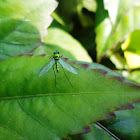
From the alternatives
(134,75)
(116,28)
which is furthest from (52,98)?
(134,75)

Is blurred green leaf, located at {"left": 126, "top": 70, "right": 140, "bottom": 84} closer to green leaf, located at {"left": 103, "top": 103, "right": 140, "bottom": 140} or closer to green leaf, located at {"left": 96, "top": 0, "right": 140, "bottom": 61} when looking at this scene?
green leaf, located at {"left": 96, "top": 0, "right": 140, "bottom": 61}

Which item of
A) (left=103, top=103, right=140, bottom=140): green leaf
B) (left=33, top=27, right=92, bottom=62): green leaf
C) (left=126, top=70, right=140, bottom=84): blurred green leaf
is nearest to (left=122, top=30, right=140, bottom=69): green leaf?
(left=126, top=70, right=140, bottom=84): blurred green leaf

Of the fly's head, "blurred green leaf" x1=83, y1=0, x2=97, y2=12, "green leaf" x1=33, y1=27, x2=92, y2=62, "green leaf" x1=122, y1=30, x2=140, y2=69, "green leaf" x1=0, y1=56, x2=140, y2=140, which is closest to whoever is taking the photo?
"green leaf" x1=0, y1=56, x2=140, y2=140

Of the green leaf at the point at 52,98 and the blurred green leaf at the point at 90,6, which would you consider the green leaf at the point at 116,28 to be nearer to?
the blurred green leaf at the point at 90,6

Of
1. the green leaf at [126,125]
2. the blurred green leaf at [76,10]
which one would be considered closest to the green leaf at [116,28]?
the blurred green leaf at [76,10]

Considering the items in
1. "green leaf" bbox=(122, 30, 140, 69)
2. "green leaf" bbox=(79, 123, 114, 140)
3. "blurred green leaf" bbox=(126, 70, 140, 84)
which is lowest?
"green leaf" bbox=(79, 123, 114, 140)
